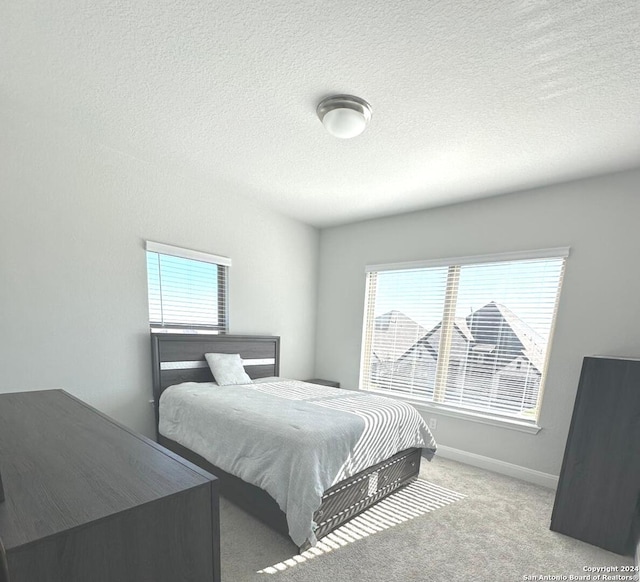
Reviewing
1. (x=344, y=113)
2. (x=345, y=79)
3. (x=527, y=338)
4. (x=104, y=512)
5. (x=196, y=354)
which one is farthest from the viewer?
(x=196, y=354)

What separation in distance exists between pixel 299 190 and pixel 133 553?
2.78 m

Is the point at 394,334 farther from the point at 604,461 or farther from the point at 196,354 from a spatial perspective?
the point at 196,354

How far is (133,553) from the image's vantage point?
0.64 m

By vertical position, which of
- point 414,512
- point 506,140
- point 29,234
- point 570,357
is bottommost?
point 414,512

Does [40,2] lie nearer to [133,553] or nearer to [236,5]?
[236,5]

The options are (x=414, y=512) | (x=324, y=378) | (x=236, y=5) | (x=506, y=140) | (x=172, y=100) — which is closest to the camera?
(x=236, y=5)

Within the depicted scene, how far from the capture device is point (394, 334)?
3449 mm

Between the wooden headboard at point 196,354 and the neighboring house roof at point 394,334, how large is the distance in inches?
49.7

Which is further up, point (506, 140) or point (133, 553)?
point (506, 140)

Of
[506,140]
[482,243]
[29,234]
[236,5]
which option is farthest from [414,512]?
[29,234]

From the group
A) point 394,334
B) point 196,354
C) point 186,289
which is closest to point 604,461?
point 394,334

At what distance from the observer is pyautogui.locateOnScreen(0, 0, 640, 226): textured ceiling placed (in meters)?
1.20

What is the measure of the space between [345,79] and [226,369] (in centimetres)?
248

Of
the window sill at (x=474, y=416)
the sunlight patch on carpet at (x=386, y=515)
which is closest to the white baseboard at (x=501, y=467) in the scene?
the window sill at (x=474, y=416)
